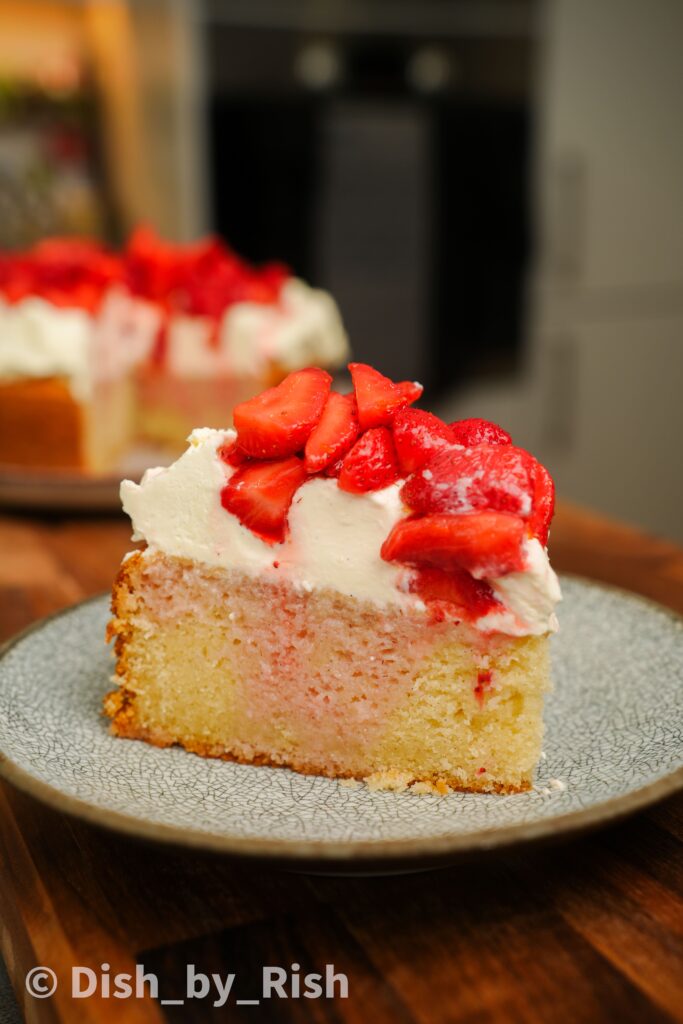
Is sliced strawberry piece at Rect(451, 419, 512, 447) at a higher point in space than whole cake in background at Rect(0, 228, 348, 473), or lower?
higher

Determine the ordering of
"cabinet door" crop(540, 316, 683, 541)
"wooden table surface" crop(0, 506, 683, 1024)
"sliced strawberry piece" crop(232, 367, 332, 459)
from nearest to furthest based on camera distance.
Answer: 1. "wooden table surface" crop(0, 506, 683, 1024)
2. "sliced strawberry piece" crop(232, 367, 332, 459)
3. "cabinet door" crop(540, 316, 683, 541)

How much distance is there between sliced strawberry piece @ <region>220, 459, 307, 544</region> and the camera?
124cm

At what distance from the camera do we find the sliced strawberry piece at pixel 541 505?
1.18 metres

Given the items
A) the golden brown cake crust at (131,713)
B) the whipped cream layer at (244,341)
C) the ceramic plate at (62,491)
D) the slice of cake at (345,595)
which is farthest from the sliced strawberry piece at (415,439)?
the whipped cream layer at (244,341)

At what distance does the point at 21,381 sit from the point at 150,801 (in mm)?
1869

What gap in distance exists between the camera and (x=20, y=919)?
102 centimetres

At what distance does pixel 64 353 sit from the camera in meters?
2.78

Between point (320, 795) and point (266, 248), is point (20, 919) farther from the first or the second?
point (266, 248)

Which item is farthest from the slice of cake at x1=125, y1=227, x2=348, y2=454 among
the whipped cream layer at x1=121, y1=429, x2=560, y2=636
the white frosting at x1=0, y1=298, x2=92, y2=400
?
the whipped cream layer at x1=121, y1=429, x2=560, y2=636

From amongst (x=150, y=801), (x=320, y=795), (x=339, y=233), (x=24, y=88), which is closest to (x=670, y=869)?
(x=320, y=795)

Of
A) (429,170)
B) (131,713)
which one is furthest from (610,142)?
(131,713)

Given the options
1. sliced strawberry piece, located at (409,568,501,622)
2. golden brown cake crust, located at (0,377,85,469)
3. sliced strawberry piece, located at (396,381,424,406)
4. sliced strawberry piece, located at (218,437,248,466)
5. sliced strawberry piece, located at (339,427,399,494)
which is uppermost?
sliced strawberry piece, located at (396,381,424,406)

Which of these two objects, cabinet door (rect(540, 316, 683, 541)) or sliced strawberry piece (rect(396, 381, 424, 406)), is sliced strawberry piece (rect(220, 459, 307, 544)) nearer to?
sliced strawberry piece (rect(396, 381, 424, 406))

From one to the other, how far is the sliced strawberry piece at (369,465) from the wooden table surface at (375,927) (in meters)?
0.41
